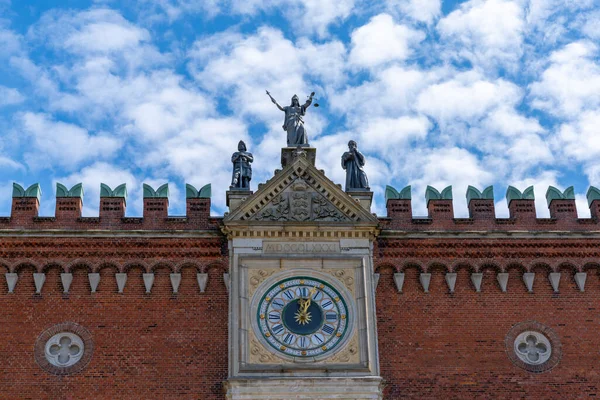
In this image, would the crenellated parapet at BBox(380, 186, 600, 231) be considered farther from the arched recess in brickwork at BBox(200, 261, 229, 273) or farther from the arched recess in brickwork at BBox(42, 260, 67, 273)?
the arched recess in brickwork at BBox(42, 260, 67, 273)

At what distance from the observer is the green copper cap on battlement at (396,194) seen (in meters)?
26.1

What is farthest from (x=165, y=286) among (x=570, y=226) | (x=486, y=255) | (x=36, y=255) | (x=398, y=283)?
(x=570, y=226)

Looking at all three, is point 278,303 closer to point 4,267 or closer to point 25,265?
point 25,265

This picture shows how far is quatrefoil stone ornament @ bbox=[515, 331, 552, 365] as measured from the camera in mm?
24234

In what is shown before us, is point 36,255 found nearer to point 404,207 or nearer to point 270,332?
point 270,332

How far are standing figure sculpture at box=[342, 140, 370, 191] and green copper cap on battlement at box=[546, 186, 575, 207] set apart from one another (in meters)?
4.96

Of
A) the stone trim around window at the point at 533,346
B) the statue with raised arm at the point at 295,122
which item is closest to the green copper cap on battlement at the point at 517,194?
the stone trim around window at the point at 533,346

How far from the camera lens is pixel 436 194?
26.2 meters

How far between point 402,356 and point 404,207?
13.6 feet

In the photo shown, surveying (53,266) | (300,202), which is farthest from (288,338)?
(53,266)

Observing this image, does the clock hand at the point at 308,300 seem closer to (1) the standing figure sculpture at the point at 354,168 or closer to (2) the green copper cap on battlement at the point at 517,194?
(1) the standing figure sculpture at the point at 354,168

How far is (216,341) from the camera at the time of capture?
78.6ft

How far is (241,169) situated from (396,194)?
4.23m

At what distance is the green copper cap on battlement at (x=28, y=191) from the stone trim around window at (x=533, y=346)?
1268 cm
